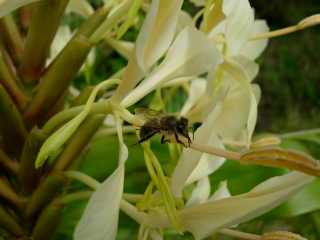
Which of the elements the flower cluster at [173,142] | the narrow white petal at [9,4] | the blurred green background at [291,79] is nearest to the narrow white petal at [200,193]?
the flower cluster at [173,142]

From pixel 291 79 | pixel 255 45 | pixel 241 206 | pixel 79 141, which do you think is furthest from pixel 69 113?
pixel 291 79

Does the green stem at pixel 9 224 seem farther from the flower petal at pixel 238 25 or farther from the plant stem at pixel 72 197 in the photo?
the flower petal at pixel 238 25

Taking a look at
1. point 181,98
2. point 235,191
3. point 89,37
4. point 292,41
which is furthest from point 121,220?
point 292,41

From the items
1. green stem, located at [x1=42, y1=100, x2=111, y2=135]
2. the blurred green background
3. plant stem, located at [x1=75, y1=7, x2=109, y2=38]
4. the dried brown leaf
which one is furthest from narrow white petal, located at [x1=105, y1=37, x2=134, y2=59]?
the blurred green background

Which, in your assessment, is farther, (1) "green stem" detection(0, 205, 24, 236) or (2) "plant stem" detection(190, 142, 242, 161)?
(1) "green stem" detection(0, 205, 24, 236)

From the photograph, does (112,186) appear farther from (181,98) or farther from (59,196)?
(181,98)

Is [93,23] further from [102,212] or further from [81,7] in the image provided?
[102,212]

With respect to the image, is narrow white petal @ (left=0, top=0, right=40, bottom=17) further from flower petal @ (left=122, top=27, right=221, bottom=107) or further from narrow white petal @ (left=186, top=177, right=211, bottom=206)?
narrow white petal @ (left=186, top=177, right=211, bottom=206)
